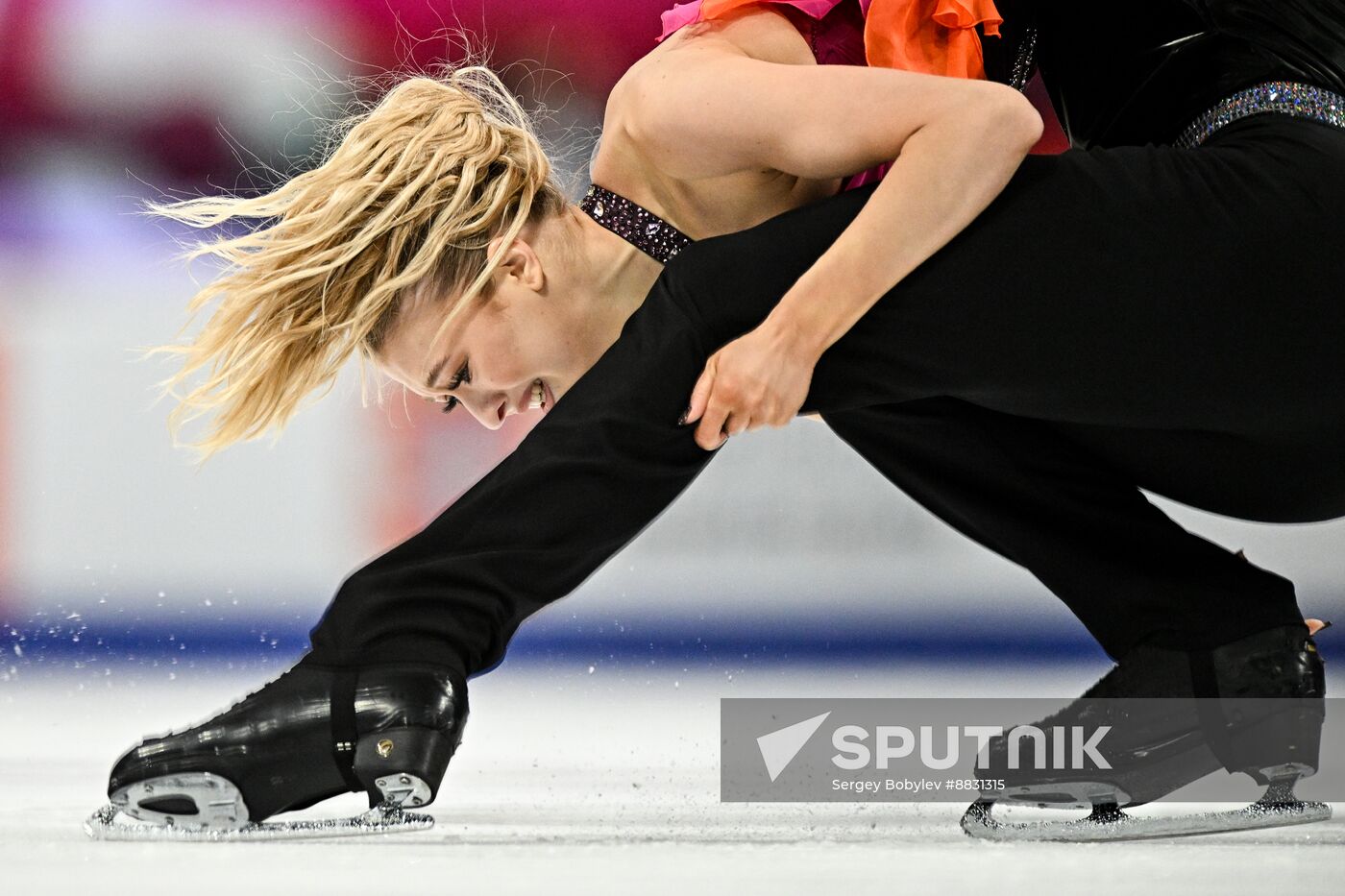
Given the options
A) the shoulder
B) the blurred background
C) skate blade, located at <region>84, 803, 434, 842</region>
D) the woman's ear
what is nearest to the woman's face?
the woman's ear

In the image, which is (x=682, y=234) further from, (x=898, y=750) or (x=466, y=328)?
(x=898, y=750)

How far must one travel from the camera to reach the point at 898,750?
44.0 inches

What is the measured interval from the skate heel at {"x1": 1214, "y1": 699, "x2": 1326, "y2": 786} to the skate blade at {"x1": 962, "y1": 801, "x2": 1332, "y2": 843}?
0.03 metres

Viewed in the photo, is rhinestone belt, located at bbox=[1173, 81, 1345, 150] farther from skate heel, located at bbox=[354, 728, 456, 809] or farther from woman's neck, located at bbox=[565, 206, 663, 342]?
skate heel, located at bbox=[354, 728, 456, 809]

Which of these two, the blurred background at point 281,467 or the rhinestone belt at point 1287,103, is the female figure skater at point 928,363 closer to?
the rhinestone belt at point 1287,103

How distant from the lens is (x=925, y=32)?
1.10m

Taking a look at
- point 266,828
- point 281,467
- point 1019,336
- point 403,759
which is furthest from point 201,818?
point 281,467

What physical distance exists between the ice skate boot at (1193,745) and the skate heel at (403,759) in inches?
17.8

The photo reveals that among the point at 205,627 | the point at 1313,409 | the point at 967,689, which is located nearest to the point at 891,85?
the point at 1313,409

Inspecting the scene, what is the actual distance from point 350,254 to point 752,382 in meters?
0.40

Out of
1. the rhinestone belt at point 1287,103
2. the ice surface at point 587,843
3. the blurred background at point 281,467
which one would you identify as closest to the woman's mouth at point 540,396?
the ice surface at point 587,843

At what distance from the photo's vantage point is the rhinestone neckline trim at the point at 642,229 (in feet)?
3.88

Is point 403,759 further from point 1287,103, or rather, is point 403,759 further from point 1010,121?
point 1287,103

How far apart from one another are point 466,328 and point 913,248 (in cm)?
44
